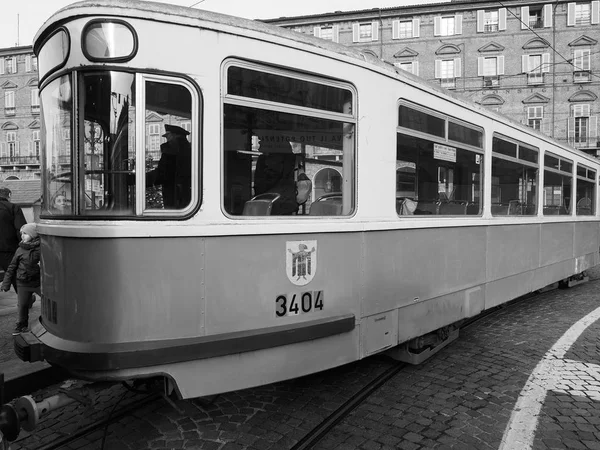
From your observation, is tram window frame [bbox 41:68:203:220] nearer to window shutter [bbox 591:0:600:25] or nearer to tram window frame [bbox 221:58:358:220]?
tram window frame [bbox 221:58:358:220]

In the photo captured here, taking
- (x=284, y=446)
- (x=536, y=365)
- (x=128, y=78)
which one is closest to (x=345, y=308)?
(x=284, y=446)

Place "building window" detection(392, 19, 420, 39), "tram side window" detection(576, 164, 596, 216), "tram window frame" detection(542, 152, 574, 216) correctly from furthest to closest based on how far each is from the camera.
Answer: "building window" detection(392, 19, 420, 39) < "tram side window" detection(576, 164, 596, 216) < "tram window frame" detection(542, 152, 574, 216)

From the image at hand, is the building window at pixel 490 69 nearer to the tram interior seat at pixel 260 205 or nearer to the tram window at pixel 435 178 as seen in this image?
the tram window at pixel 435 178

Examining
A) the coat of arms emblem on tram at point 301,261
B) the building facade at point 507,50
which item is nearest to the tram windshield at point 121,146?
the coat of arms emblem on tram at point 301,261

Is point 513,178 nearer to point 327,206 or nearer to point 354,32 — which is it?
point 327,206

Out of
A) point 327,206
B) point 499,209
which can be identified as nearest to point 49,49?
point 327,206

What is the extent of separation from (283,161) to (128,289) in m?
1.41

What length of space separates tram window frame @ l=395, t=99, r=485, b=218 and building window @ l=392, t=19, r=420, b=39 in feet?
127

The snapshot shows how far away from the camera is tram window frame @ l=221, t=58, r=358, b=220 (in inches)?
126

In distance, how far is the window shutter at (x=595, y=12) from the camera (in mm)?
37125

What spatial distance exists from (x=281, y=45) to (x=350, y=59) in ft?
2.12

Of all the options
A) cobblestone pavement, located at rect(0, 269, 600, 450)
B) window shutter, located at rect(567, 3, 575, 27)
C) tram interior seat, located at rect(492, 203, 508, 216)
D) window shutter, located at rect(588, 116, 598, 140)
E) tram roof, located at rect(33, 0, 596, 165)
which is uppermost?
window shutter, located at rect(567, 3, 575, 27)

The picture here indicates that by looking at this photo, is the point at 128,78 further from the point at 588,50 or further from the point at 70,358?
the point at 588,50

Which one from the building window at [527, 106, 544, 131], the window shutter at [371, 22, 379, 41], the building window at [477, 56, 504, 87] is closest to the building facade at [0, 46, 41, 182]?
the window shutter at [371, 22, 379, 41]
